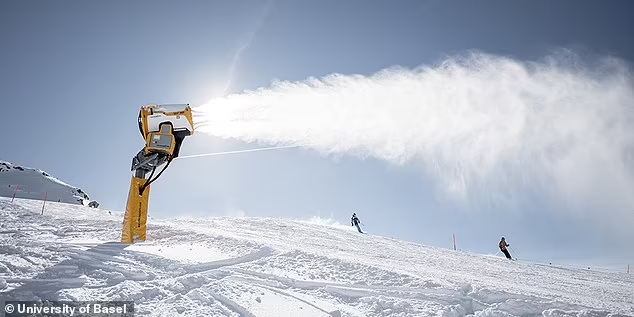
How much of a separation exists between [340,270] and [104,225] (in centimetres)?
883

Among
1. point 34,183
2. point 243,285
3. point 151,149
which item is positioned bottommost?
point 243,285

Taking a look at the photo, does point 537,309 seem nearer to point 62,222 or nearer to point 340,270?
point 340,270

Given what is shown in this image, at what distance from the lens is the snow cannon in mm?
11016

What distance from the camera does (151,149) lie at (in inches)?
432

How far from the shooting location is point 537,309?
6816 mm

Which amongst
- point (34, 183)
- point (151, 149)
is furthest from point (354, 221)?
point (34, 183)

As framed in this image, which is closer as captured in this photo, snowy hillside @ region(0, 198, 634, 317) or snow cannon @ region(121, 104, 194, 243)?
snowy hillside @ region(0, 198, 634, 317)

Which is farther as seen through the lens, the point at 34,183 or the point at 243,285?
the point at 34,183

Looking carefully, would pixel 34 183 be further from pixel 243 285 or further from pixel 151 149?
pixel 243 285

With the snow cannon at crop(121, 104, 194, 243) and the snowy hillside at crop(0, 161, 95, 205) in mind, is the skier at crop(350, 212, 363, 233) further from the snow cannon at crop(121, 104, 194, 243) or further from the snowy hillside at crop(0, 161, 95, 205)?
the snowy hillside at crop(0, 161, 95, 205)

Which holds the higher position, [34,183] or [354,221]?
[34,183]

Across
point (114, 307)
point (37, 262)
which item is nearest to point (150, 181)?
point (37, 262)

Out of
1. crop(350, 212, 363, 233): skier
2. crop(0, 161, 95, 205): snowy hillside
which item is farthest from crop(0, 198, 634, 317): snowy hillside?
crop(0, 161, 95, 205): snowy hillside

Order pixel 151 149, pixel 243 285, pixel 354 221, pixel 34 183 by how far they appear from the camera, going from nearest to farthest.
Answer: pixel 243 285
pixel 151 149
pixel 354 221
pixel 34 183
